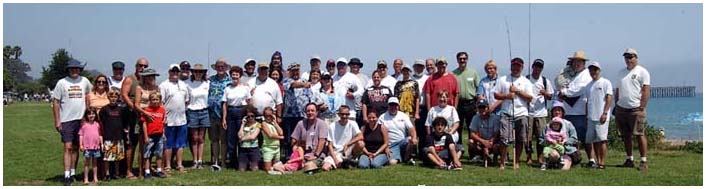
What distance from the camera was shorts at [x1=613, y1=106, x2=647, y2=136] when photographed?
10.1m

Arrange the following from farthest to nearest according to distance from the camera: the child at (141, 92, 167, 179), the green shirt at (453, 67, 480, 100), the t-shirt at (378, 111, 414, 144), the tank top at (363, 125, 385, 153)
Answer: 1. the green shirt at (453, 67, 480, 100)
2. the t-shirt at (378, 111, 414, 144)
3. the tank top at (363, 125, 385, 153)
4. the child at (141, 92, 167, 179)

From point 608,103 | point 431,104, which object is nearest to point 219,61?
point 431,104

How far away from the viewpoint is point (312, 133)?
10250 mm

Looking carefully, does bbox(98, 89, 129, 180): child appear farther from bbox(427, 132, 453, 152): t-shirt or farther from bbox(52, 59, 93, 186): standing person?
bbox(427, 132, 453, 152): t-shirt

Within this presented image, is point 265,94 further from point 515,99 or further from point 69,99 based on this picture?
point 515,99

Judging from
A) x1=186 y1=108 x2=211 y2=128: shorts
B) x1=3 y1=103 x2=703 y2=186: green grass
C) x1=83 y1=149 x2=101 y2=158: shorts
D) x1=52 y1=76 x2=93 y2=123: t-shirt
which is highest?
x1=52 y1=76 x2=93 y2=123: t-shirt

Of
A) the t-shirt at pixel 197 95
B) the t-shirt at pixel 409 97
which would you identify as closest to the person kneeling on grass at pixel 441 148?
the t-shirt at pixel 409 97

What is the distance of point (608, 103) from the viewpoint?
9.95 meters

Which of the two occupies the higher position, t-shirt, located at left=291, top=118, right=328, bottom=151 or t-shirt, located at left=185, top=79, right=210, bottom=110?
t-shirt, located at left=185, top=79, right=210, bottom=110

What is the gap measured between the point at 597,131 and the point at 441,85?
2.19 m

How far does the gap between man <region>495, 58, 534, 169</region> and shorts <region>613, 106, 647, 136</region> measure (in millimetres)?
1280

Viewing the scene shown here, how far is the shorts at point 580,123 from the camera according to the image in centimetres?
1031

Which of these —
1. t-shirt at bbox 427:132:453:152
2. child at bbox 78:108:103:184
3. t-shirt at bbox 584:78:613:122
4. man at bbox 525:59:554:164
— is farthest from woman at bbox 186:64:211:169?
t-shirt at bbox 584:78:613:122

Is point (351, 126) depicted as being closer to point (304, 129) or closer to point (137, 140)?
point (304, 129)
